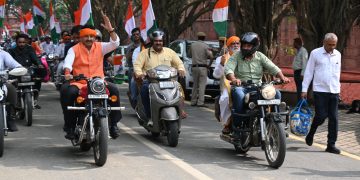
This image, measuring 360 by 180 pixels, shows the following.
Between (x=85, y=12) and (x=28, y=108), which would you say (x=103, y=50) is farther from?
(x=85, y=12)

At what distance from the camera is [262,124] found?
7.98 m

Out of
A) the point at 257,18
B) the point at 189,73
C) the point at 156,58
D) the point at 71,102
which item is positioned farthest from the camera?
the point at 257,18

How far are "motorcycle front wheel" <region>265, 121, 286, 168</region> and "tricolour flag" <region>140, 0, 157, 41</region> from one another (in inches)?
251

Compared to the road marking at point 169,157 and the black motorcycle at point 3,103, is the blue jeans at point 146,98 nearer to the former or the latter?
the road marking at point 169,157

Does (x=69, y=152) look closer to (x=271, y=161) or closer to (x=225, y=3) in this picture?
(x=271, y=161)

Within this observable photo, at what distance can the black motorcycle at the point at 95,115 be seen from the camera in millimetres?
7664

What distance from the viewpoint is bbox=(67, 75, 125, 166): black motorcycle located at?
25.1 ft

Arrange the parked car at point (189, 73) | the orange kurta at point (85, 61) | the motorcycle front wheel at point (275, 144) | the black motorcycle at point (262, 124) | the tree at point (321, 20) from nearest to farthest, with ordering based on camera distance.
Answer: the motorcycle front wheel at point (275, 144), the black motorcycle at point (262, 124), the orange kurta at point (85, 61), the tree at point (321, 20), the parked car at point (189, 73)

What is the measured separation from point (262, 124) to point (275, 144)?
299 mm

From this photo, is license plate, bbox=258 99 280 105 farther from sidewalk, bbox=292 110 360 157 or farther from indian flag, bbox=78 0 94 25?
indian flag, bbox=78 0 94 25

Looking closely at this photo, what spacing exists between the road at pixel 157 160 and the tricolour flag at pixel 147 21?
11.6 ft

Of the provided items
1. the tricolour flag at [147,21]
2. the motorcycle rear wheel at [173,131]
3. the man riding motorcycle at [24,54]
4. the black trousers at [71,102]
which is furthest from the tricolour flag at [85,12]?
the black trousers at [71,102]

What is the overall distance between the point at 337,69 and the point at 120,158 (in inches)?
135

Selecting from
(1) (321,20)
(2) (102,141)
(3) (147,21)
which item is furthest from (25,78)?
(1) (321,20)
